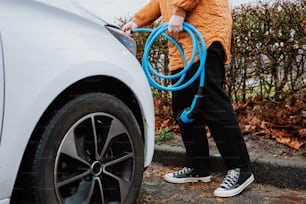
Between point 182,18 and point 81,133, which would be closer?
point 81,133

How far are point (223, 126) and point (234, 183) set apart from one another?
0.40 meters

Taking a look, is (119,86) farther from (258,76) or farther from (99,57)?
(258,76)

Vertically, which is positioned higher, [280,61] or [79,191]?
[280,61]

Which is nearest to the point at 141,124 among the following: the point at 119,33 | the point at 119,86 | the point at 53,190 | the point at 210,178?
the point at 119,86

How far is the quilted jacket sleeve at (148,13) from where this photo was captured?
368 centimetres

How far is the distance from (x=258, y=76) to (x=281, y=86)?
8.5 inches

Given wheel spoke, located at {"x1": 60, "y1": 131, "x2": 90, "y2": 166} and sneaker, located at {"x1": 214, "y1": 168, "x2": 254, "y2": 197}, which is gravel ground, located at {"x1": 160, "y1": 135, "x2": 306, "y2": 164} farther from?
wheel spoke, located at {"x1": 60, "y1": 131, "x2": 90, "y2": 166}

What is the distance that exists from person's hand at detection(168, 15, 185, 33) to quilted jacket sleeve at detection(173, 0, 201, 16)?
0.09ft

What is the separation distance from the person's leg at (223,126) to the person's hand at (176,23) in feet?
0.81

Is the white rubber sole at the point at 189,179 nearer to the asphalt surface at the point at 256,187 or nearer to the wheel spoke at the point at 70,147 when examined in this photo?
the asphalt surface at the point at 256,187

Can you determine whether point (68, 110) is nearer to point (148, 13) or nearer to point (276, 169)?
point (148, 13)

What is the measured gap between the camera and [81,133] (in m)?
2.62

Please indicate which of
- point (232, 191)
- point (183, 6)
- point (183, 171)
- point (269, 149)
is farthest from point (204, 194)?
point (183, 6)

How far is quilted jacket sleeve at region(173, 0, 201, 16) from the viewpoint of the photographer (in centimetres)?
322
